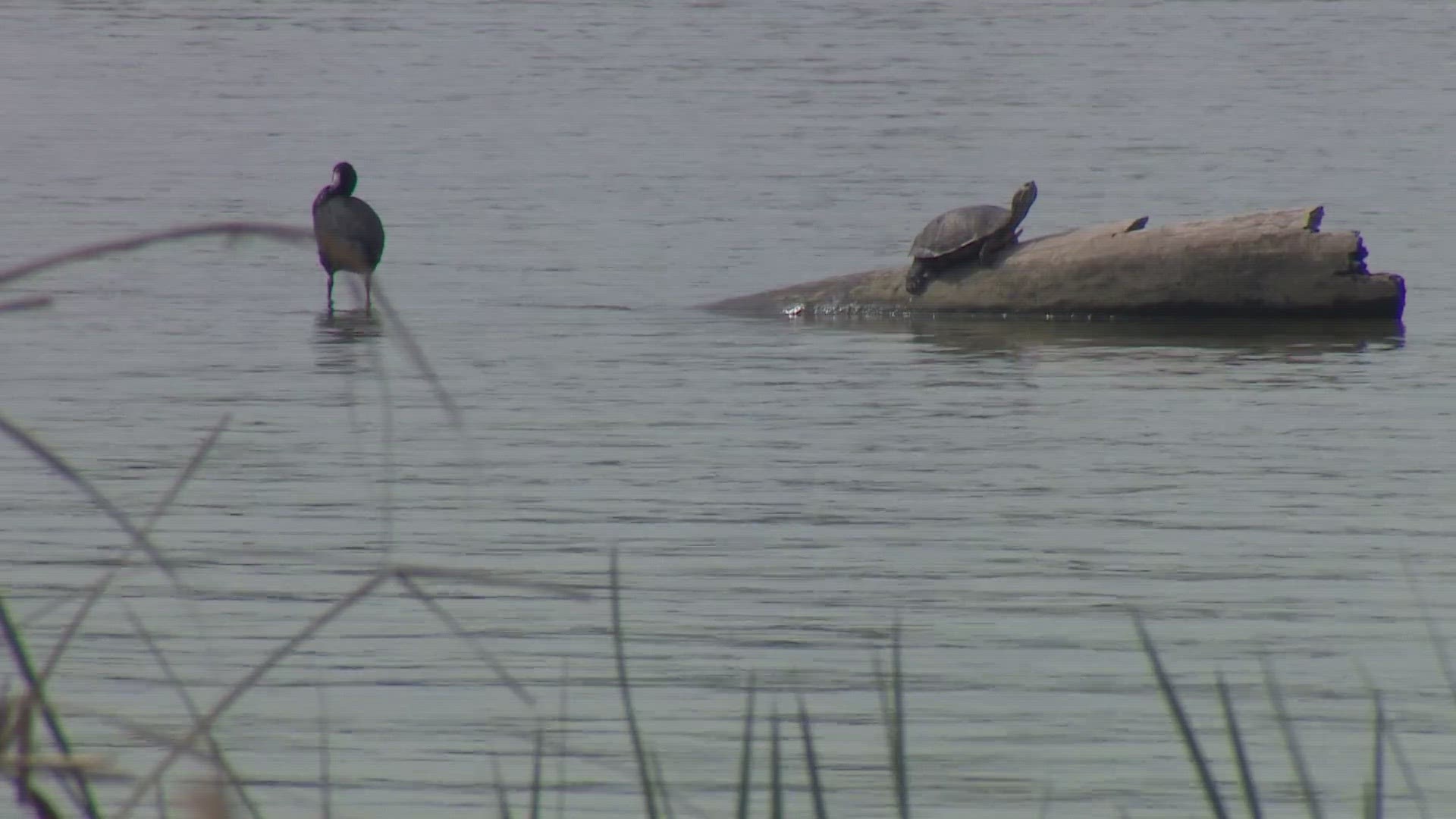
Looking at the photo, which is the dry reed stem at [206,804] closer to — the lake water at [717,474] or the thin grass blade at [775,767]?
the lake water at [717,474]

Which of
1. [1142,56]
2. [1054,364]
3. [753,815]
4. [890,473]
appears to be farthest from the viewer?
[1142,56]

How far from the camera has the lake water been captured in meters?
6.08

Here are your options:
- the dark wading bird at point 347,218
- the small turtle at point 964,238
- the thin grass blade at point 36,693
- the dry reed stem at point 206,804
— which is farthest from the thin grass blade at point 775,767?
the dark wading bird at point 347,218

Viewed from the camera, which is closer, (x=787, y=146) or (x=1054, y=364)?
(x=1054, y=364)

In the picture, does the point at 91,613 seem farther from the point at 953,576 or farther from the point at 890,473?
the point at 890,473

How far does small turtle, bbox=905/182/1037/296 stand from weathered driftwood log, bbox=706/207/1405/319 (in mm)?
88

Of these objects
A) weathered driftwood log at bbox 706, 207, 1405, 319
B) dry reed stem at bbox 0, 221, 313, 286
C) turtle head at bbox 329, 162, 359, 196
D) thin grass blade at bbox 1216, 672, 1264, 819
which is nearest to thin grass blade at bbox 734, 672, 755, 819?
thin grass blade at bbox 1216, 672, 1264, 819

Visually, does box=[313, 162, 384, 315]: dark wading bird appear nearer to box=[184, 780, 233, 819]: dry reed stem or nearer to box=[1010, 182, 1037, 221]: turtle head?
box=[1010, 182, 1037, 221]: turtle head

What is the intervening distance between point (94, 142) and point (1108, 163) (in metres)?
10.1

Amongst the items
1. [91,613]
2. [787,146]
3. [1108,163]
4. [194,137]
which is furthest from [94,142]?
[91,613]

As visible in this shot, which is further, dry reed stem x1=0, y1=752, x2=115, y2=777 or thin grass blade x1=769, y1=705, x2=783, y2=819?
thin grass blade x1=769, y1=705, x2=783, y2=819

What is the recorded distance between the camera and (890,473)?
31.8 feet

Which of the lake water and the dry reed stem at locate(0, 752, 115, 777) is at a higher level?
the dry reed stem at locate(0, 752, 115, 777)

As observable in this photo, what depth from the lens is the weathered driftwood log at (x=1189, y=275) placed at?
46.2 feet
